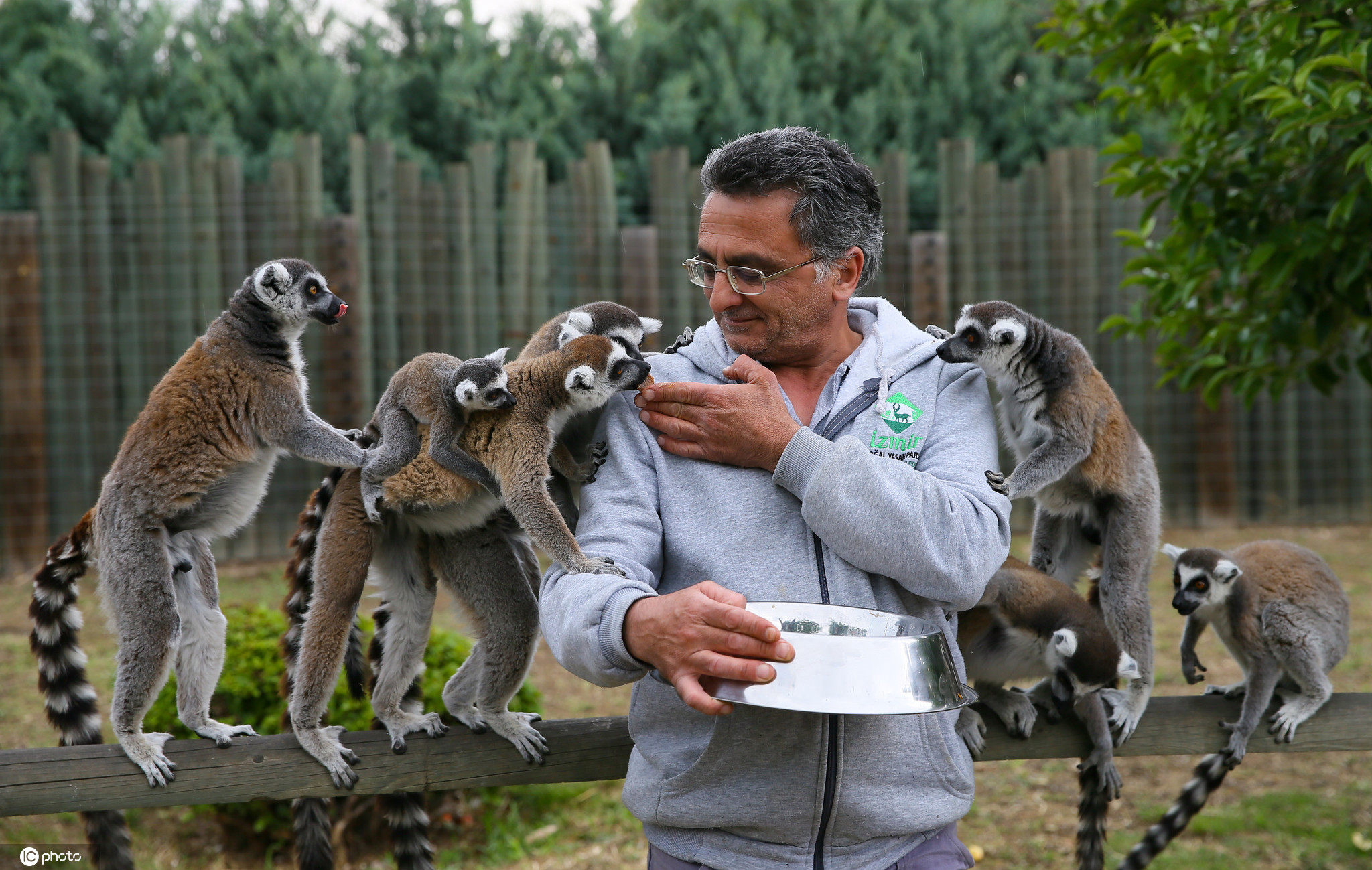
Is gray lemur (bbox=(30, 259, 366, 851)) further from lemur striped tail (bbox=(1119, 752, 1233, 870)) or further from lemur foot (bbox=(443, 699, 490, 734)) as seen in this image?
lemur striped tail (bbox=(1119, 752, 1233, 870))

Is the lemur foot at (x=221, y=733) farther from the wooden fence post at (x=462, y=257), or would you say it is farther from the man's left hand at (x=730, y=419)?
the wooden fence post at (x=462, y=257)

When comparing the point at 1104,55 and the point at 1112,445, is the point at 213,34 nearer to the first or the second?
the point at 1104,55

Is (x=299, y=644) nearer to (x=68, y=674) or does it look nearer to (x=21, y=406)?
(x=68, y=674)

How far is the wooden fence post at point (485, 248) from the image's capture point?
6941 mm

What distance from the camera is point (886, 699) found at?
1.87 meters

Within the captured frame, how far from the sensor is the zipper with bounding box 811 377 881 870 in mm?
2031

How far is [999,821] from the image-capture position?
14.4ft

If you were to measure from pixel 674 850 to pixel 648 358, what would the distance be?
109cm

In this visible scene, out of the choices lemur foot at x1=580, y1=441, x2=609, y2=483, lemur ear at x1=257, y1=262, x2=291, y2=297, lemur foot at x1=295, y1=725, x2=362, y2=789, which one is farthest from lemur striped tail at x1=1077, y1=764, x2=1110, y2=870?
lemur ear at x1=257, y1=262, x2=291, y2=297

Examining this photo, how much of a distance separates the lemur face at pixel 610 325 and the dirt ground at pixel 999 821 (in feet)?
6.32

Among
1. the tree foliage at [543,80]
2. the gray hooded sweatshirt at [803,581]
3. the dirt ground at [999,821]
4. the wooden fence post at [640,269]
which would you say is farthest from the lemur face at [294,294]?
the tree foliage at [543,80]

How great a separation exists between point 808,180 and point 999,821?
3.15 meters

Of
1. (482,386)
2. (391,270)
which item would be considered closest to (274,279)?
(482,386)

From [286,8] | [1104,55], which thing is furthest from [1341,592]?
[286,8]
